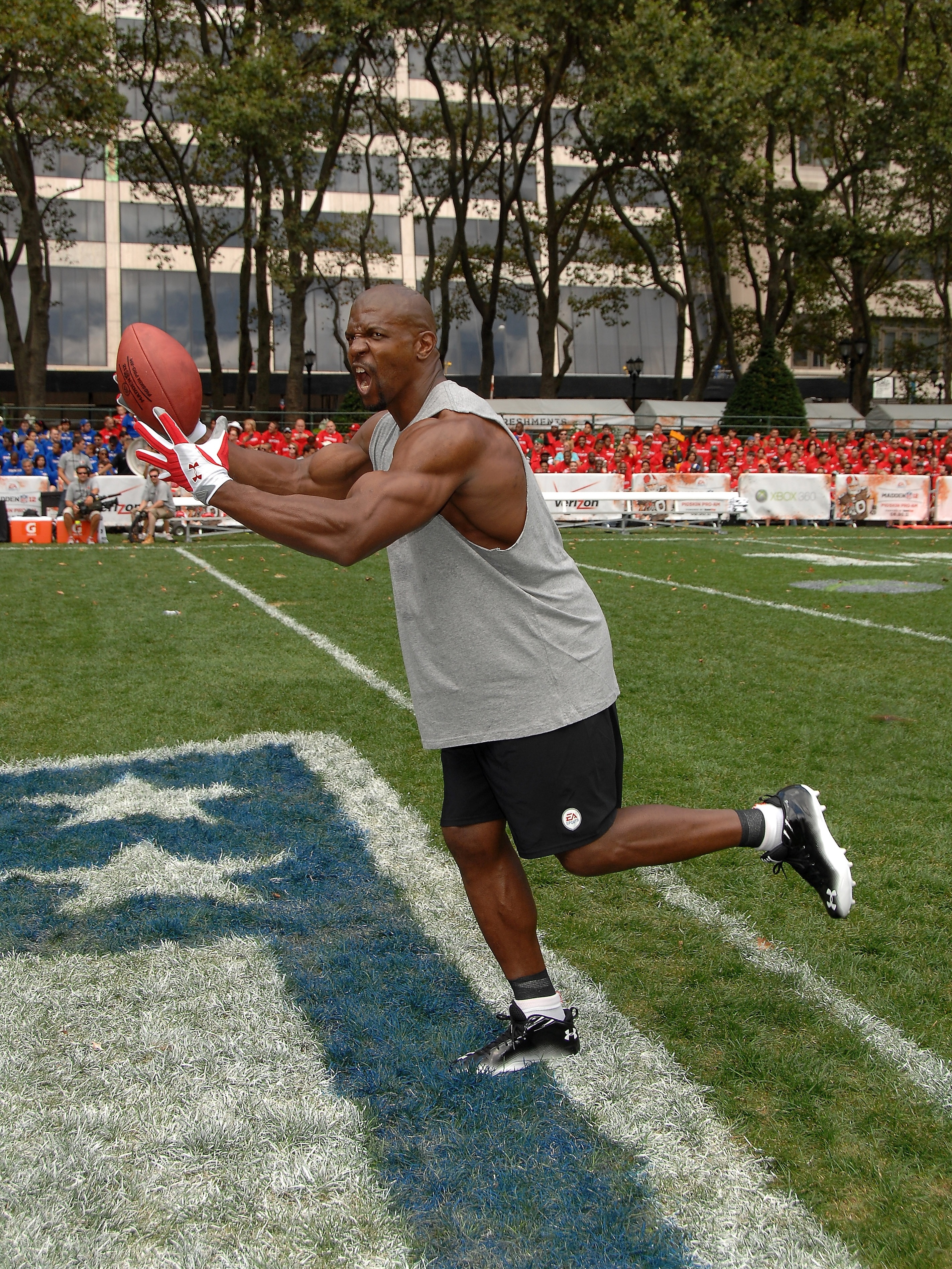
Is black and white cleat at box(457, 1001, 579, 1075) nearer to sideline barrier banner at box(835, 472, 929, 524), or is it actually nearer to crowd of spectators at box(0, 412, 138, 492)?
crowd of spectators at box(0, 412, 138, 492)

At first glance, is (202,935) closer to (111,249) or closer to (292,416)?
(292,416)

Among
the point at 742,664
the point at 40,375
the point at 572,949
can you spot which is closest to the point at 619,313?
the point at 40,375

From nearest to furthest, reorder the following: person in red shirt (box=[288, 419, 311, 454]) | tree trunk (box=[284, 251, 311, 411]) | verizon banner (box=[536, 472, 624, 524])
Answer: verizon banner (box=[536, 472, 624, 524]) < person in red shirt (box=[288, 419, 311, 454]) < tree trunk (box=[284, 251, 311, 411])

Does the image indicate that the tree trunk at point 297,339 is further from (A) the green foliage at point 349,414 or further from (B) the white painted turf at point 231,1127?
(B) the white painted turf at point 231,1127

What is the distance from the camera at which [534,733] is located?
2629 millimetres

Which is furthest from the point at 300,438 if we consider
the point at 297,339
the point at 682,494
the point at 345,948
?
the point at 345,948

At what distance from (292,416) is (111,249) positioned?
2388 cm

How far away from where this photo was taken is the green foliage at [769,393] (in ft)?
107

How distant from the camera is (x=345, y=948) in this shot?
3.37m

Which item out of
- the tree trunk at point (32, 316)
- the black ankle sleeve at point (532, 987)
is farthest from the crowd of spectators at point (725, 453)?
the black ankle sleeve at point (532, 987)

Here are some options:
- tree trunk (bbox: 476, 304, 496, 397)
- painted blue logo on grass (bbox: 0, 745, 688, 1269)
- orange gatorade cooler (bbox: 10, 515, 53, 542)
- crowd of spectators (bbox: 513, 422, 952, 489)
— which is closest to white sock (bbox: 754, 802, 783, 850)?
painted blue logo on grass (bbox: 0, 745, 688, 1269)

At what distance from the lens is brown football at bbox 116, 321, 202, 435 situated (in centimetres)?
270

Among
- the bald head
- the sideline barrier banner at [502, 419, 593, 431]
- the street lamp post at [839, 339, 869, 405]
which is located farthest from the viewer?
the street lamp post at [839, 339, 869, 405]

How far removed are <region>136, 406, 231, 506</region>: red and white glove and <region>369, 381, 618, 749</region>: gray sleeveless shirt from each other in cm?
42
